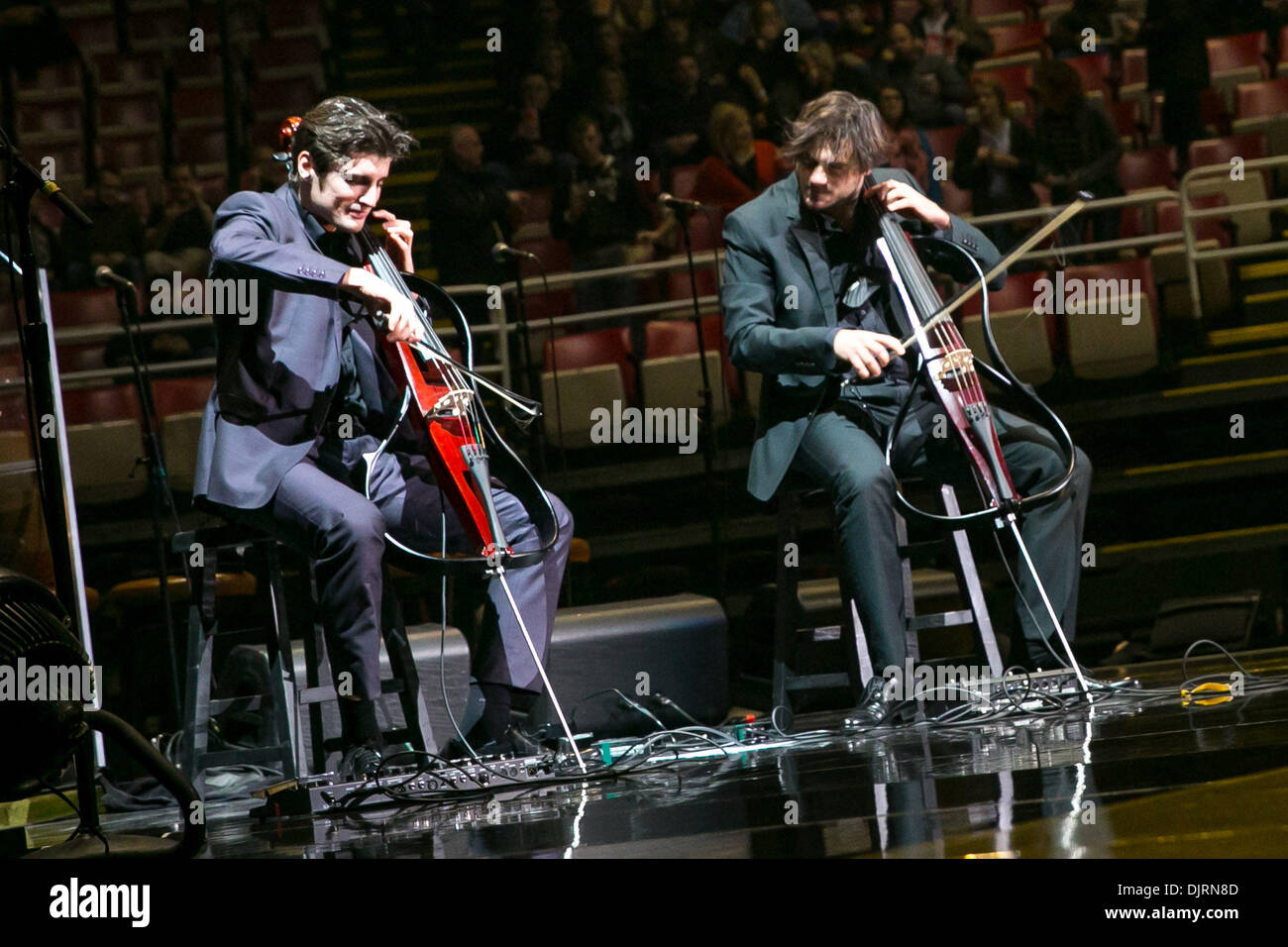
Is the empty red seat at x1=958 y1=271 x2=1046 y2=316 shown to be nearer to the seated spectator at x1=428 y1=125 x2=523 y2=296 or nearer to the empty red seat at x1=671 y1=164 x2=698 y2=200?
the empty red seat at x1=671 y1=164 x2=698 y2=200

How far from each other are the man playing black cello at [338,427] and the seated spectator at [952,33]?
5216 millimetres

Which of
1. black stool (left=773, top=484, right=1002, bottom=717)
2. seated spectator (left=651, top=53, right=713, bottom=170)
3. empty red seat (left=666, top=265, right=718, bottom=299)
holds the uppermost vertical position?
seated spectator (left=651, top=53, right=713, bottom=170)

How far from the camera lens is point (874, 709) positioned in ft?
9.78

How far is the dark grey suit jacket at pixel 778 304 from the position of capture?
126 inches

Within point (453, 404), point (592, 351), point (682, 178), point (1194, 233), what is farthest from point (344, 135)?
point (1194, 233)

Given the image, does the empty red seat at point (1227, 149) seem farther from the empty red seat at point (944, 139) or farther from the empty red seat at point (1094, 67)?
the empty red seat at point (944, 139)

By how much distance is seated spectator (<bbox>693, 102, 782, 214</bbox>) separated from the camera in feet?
21.1

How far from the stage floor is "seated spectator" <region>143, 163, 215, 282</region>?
3.95 metres

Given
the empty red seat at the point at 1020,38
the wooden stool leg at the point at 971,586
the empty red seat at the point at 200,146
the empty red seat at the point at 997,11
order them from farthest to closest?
the empty red seat at the point at 997,11 < the empty red seat at the point at 200,146 < the empty red seat at the point at 1020,38 < the wooden stool leg at the point at 971,586

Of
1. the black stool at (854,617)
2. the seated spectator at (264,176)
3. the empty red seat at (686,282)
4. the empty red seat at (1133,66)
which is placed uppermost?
the empty red seat at (1133,66)

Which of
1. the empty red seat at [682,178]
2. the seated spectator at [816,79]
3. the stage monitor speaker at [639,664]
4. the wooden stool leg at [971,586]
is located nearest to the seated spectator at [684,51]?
the seated spectator at [816,79]

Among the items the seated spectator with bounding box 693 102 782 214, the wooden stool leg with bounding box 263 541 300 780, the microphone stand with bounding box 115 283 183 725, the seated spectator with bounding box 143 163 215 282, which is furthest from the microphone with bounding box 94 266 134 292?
the seated spectator with bounding box 693 102 782 214
